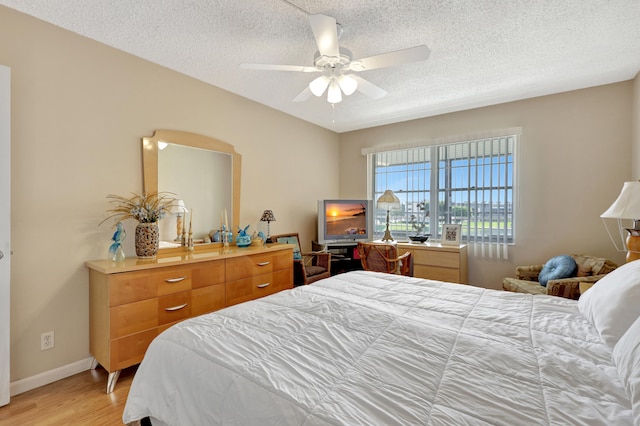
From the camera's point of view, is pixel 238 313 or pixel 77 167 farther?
pixel 77 167

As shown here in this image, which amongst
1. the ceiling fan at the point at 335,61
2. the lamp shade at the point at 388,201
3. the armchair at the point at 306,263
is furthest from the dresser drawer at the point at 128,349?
the lamp shade at the point at 388,201

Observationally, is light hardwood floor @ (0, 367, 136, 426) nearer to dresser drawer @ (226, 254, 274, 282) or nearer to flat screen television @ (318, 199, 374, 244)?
dresser drawer @ (226, 254, 274, 282)

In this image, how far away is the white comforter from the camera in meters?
0.84

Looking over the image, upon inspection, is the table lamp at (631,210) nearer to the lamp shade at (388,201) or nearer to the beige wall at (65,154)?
the lamp shade at (388,201)

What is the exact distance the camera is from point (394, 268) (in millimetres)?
3486

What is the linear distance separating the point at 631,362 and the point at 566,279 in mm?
2156

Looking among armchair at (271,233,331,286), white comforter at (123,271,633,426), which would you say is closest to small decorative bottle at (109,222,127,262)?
white comforter at (123,271,633,426)

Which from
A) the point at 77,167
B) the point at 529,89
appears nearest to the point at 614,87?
the point at 529,89

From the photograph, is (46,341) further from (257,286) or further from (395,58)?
(395,58)

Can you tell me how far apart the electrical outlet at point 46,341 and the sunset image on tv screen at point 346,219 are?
316cm

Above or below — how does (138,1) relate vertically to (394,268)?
above

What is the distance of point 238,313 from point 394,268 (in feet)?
7.60

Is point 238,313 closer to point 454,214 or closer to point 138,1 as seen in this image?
point 138,1

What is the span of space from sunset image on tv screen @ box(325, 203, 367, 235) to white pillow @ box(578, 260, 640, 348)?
10.5 ft
